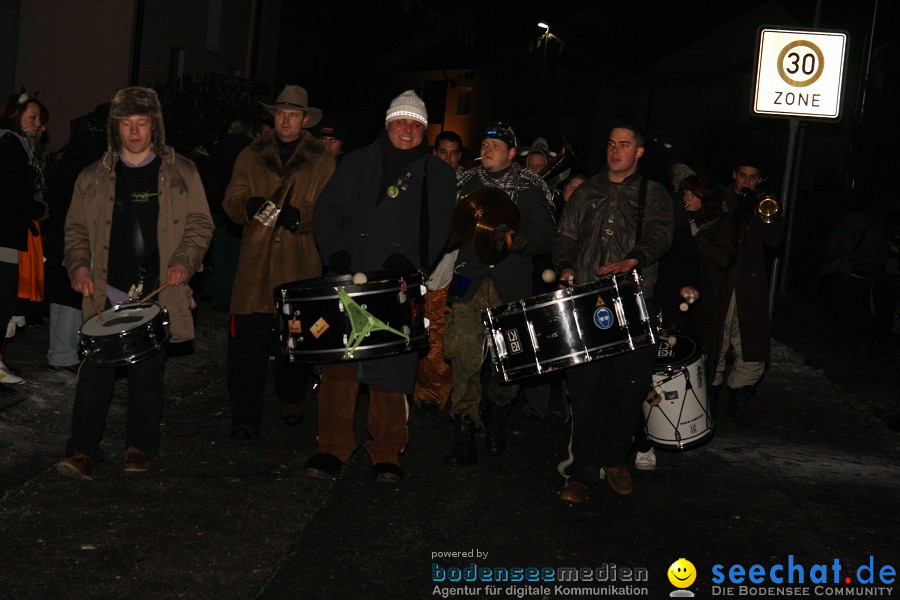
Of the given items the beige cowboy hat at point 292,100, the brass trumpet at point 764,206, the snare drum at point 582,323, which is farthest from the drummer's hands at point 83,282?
the brass trumpet at point 764,206

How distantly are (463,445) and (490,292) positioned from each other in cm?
104

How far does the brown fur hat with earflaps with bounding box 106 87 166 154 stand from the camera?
20.6 feet

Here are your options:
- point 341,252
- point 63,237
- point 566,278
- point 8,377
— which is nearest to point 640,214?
point 566,278

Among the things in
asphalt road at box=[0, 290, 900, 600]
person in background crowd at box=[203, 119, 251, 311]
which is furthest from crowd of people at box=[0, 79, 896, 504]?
person in background crowd at box=[203, 119, 251, 311]

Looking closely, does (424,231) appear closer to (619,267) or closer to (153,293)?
(619,267)

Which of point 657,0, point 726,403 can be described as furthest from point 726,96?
point 726,403

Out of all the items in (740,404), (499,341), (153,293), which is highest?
(153,293)

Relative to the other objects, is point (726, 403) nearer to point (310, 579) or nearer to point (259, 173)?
point (259, 173)

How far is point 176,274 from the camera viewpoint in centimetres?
634

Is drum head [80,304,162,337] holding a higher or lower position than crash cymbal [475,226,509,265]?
lower

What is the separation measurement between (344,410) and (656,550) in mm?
2073

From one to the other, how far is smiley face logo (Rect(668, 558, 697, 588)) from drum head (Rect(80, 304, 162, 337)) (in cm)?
300

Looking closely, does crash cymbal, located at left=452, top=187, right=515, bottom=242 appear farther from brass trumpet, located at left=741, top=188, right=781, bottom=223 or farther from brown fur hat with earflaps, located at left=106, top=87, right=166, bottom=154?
brass trumpet, located at left=741, top=188, right=781, bottom=223

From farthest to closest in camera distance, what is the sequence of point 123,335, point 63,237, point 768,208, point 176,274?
point 768,208
point 63,237
point 176,274
point 123,335
